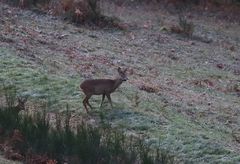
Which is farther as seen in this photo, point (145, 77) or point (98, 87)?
point (145, 77)

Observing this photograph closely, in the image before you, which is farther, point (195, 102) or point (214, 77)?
point (214, 77)

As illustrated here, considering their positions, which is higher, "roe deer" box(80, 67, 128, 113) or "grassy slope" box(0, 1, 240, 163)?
"roe deer" box(80, 67, 128, 113)

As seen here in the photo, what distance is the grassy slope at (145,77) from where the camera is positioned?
10.8 meters

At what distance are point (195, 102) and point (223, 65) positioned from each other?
16.0ft

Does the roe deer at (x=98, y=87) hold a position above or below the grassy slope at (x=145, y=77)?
above

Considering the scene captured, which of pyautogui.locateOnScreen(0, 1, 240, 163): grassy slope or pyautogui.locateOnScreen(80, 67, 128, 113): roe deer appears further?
pyautogui.locateOnScreen(80, 67, 128, 113): roe deer

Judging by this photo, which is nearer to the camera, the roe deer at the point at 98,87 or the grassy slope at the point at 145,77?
the grassy slope at the point at 145,77

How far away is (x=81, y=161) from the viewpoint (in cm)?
869

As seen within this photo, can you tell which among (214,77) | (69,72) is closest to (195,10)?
(214,77)

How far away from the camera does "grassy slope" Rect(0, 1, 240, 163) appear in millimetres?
10797

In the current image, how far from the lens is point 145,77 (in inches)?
574

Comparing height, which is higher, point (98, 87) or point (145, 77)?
point (98, 87)

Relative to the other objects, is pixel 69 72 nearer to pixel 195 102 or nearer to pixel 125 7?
pixel 195 102

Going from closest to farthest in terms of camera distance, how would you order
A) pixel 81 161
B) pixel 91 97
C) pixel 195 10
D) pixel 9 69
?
pixel 81 161 < pixel 91 97 < pixel 9 69 < pixel 195 10
